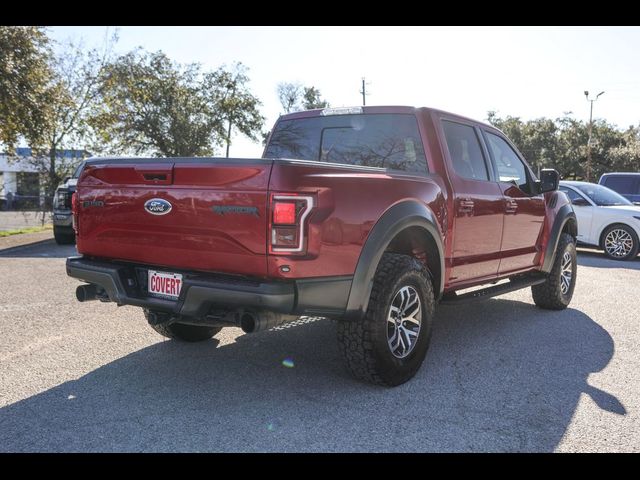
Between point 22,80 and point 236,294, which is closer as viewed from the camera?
point 236,294

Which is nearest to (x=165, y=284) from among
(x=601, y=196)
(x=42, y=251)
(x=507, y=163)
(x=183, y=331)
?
(x=183, y=331)

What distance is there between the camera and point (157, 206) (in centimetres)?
346

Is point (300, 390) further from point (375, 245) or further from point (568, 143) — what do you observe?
point (568, 143)

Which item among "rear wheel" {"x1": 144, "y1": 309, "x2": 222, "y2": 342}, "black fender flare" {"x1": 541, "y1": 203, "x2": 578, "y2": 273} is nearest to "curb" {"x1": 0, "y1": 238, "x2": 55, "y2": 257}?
"rear wheel" {"x1": 144, "y1": 309, "x2": 222, "y2": 342}

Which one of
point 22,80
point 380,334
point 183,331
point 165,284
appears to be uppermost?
point 22,80

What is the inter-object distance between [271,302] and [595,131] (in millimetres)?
60448

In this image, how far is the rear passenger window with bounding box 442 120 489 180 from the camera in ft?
15.5

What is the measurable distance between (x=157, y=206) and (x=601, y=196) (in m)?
11.4

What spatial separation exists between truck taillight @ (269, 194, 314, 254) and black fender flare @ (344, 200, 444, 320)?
489 mm

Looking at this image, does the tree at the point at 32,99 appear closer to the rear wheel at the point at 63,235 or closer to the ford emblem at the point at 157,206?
the rear wheel at the point at 63,235

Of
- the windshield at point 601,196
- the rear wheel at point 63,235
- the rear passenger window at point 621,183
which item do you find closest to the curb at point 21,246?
the rear wheel at point 63,235

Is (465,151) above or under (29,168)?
under

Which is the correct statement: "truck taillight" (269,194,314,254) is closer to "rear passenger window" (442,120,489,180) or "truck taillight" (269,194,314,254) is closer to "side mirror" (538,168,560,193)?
"rear passenger window" (442,120,489,180)

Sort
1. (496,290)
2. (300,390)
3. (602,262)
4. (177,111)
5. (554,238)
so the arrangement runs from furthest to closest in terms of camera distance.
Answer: (177,111), (602,262), (554,238), (496,290), (300,390)
